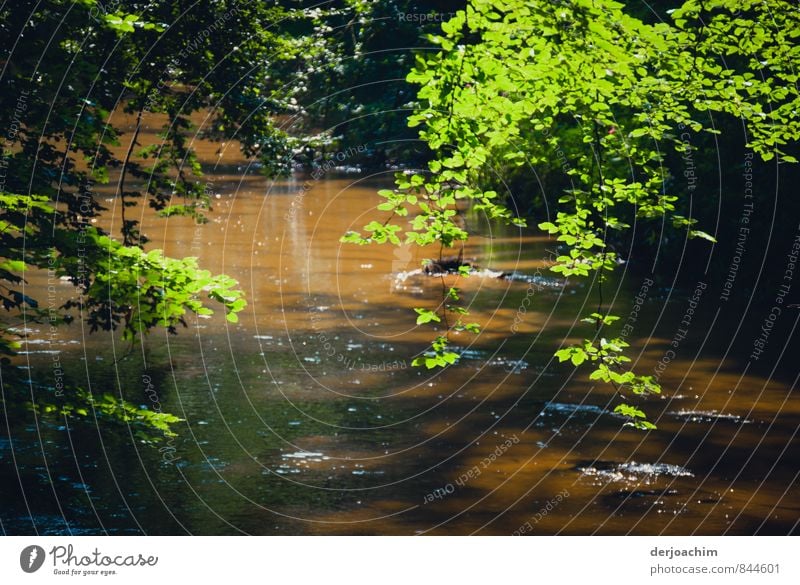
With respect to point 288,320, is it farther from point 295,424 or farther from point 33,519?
point 33,519

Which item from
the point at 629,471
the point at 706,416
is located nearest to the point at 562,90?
the point at 629,471

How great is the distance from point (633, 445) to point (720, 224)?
22.5ft

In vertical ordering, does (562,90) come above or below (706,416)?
above

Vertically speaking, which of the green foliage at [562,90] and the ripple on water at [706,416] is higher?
the green foliage at [562,90]

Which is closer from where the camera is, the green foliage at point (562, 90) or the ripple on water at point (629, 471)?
the green foliage at point (562, 90)

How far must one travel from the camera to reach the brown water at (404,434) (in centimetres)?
925

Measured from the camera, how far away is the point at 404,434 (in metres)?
11.3

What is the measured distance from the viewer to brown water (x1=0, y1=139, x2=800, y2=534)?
30.3 ft

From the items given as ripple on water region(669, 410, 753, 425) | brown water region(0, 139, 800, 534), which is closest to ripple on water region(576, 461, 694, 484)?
brown water region(0, 139, 800, 534)

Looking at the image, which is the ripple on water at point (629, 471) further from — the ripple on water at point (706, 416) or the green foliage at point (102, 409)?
the green foliage at point (102, 409)

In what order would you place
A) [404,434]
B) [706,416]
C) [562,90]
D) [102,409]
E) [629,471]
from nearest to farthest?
[562,90] → [102,409] → [629,471] → [404,434] → [706,416]

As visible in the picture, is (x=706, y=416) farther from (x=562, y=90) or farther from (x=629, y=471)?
(x=562, y=90)

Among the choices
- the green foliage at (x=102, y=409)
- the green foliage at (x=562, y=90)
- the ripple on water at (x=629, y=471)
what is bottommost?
the ripple on water at (x=629, y=471)

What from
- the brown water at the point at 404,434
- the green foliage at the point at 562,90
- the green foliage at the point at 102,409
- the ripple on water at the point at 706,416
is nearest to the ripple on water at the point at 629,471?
the brown water at the point at 404,434
